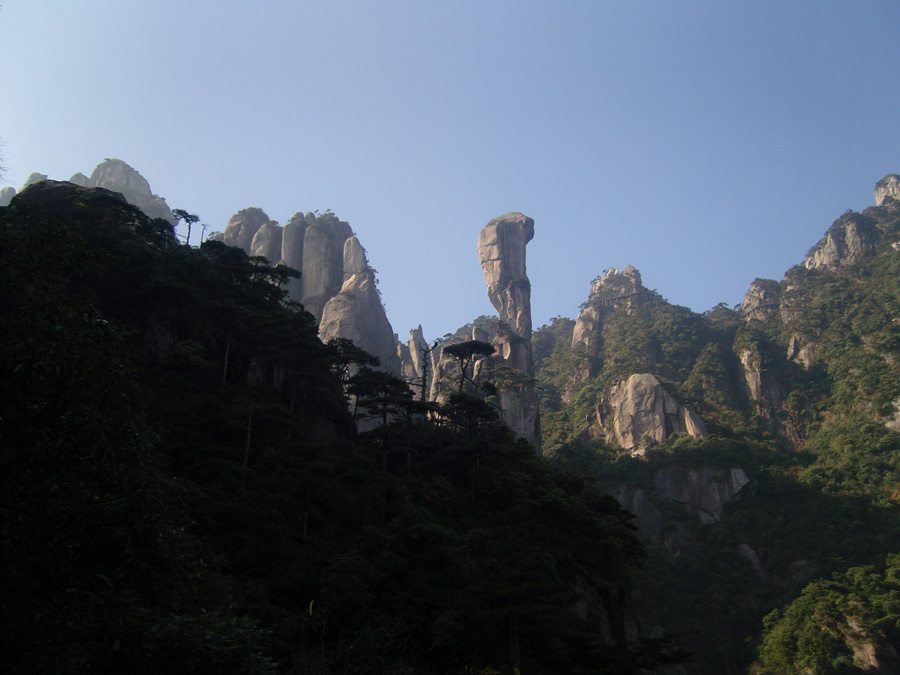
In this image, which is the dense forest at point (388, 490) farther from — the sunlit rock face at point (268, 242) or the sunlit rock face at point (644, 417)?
the sunlit rock face at point (268, 242)

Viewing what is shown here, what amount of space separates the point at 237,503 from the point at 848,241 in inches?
3166

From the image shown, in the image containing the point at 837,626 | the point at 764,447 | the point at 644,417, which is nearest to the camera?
the point at 837,626

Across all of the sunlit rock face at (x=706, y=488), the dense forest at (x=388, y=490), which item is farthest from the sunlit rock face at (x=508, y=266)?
the sunlit rock face at (x=706, y=488)

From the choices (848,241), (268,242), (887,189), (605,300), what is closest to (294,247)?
(268,242)

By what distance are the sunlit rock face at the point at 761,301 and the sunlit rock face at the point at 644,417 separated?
23789 mm

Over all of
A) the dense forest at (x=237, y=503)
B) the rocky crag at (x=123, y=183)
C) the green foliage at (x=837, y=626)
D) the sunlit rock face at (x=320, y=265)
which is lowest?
the green foliage at (x=837, y=626)

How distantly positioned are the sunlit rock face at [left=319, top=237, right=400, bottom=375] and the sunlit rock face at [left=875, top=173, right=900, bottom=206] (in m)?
70.5

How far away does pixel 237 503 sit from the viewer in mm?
16297

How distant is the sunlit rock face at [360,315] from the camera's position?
54469 mm

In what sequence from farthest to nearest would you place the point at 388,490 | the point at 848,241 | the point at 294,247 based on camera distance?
the point at 848,241 → the point at 294,247 → the point at 388,490

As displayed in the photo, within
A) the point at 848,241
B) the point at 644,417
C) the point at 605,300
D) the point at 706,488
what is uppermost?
the point at 848,241

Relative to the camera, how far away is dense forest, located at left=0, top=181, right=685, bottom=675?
6297 mm

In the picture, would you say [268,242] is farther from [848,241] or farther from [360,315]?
[848,241]

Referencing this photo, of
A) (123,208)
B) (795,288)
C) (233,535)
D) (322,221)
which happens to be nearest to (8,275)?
(233,535)
